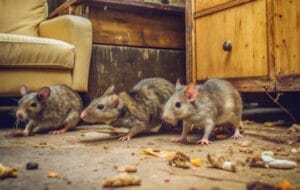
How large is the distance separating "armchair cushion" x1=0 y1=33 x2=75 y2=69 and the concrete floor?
868mm

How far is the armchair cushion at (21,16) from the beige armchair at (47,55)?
0.01 metres

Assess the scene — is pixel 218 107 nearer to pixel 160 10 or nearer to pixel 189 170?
pixel 189 170

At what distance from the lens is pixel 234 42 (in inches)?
179

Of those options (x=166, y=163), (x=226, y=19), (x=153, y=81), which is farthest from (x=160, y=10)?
(x=166, y=163)

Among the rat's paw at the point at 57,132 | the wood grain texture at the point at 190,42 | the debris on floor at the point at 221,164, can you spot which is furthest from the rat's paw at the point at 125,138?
the wood grain texture at the point at 190,42

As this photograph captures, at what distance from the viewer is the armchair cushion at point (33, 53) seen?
14.3 ft

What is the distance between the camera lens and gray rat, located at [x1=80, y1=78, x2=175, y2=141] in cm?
371

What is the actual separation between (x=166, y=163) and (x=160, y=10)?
3674 mm

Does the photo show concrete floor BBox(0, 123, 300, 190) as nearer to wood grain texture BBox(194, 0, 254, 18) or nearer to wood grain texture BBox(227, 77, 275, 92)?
wood grain texture BBox(227, 77, 275, 92)

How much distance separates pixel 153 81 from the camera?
14.0ft

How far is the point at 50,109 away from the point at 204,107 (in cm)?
180

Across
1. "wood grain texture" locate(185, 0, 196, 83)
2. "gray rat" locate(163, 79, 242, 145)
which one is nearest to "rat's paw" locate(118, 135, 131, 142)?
"gray rat" locate(163, 79, 242, 145)

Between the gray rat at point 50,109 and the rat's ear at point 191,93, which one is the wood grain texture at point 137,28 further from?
the rat's ear at point 191,93

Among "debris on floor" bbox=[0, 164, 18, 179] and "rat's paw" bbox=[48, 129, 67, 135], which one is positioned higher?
"debris on floor" bbox=[0, 164, 18, 179]
